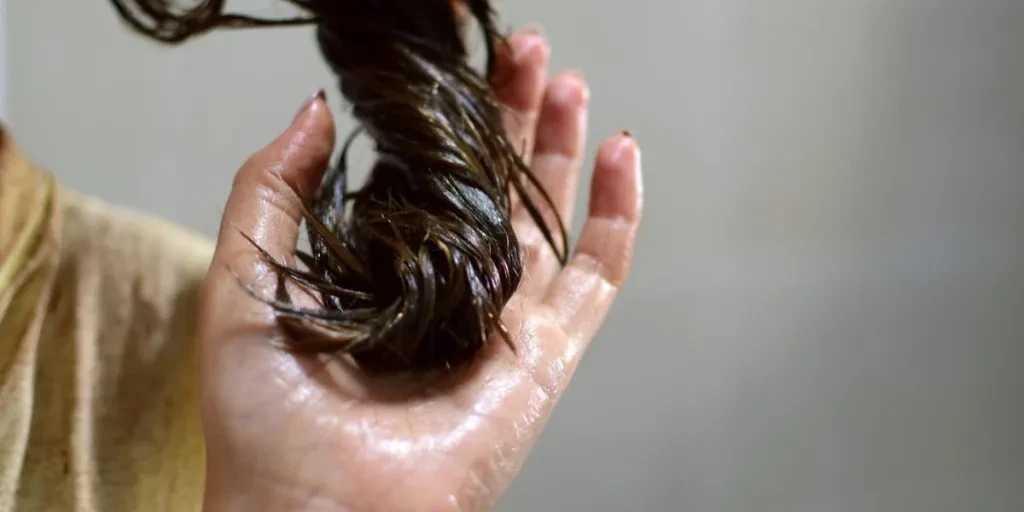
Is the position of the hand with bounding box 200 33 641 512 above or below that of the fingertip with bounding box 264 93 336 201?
below

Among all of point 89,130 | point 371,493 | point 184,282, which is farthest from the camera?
point 89,130

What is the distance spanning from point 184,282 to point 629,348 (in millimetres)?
406

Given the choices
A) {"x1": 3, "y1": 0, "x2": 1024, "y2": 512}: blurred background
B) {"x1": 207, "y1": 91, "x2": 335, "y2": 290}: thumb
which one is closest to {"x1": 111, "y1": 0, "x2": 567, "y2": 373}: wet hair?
{"x1": 207, "y1": 91, "x2": 335, "y2": 290}: thumb

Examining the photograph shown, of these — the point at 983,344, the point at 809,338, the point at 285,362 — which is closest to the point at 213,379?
the point at 285,362

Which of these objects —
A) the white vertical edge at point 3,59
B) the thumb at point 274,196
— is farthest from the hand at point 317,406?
the white vertical edge at point 3,59

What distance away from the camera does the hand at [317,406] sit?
1.10 feet

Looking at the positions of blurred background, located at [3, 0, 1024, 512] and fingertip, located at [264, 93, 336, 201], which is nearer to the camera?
fingertip, located at [264, 93, 336, 201]

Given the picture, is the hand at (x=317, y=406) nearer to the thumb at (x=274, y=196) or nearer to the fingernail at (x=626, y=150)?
the thumb at (x=274, y=196)

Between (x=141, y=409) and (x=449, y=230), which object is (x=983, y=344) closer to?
(x=449, y=230)

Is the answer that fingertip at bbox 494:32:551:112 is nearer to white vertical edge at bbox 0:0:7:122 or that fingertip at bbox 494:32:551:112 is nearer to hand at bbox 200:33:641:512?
hand at bbox 200:33:641:512

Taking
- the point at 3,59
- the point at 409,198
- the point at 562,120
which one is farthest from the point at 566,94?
the point at 3,59

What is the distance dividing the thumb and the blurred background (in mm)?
309

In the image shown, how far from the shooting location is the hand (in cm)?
34

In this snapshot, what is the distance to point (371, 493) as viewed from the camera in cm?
34
